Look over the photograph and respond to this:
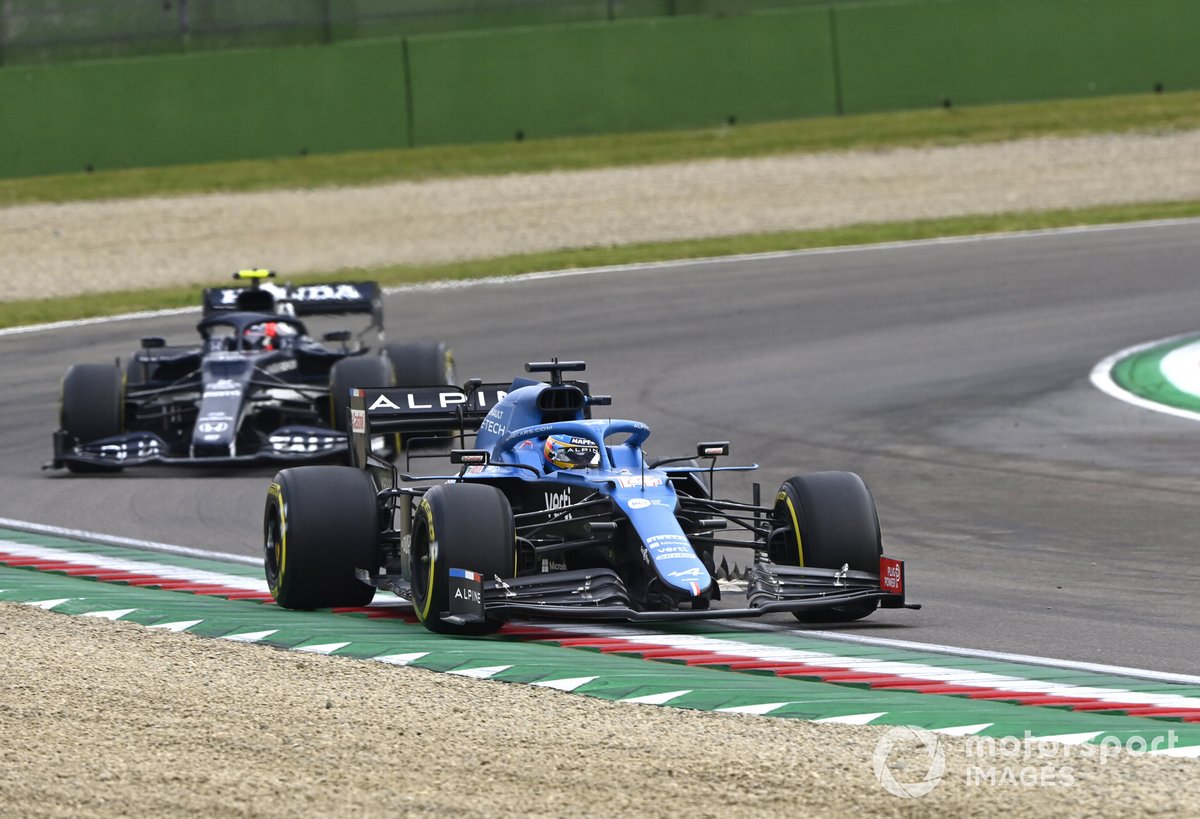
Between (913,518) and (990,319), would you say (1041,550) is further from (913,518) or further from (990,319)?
(990,319)

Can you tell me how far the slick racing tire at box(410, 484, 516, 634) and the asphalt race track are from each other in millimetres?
1791

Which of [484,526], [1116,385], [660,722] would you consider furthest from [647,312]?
[660,722]

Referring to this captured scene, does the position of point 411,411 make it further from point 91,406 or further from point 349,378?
point 91,406

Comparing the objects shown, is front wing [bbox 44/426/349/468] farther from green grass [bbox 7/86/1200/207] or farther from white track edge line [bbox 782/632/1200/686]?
green grass [bbox 7/86/1200/207]

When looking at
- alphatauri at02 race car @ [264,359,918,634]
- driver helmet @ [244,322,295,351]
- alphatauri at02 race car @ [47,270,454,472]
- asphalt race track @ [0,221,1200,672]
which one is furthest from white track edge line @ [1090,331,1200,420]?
alphatauri at02 race car @ [264,359,918,634]

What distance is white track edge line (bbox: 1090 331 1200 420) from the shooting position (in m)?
17.3

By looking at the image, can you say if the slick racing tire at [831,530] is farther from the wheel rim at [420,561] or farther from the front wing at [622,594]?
the wheel rim at [420,561]

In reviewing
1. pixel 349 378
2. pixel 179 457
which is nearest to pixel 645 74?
pixel 349 378

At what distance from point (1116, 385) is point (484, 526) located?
411 inches

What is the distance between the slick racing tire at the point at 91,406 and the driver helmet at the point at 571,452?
6698mm

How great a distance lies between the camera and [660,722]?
7859 mm

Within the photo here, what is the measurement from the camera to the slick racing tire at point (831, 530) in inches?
398

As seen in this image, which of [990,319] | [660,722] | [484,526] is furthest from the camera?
[990,319]

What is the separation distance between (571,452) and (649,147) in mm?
24428
